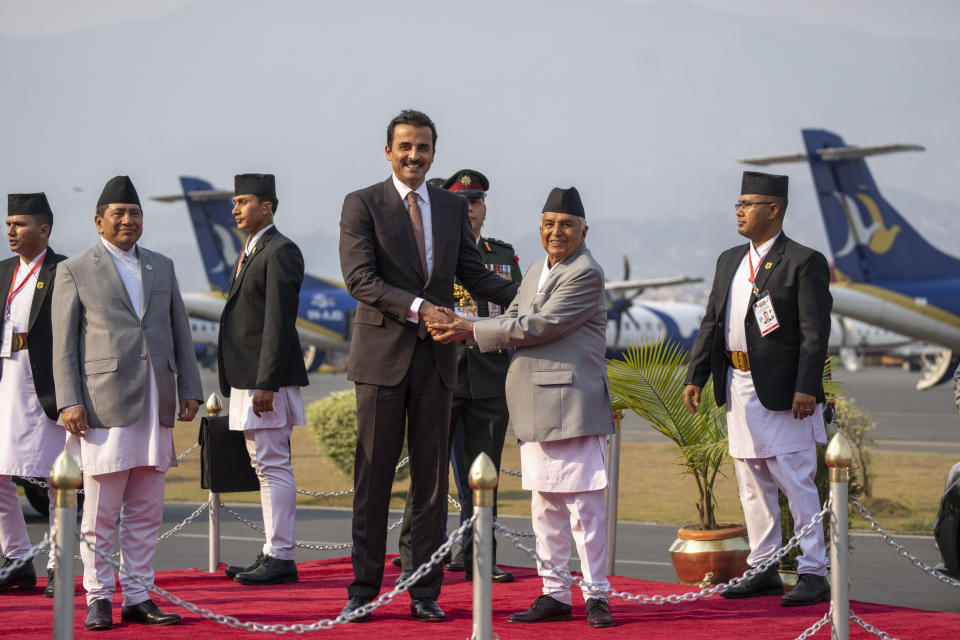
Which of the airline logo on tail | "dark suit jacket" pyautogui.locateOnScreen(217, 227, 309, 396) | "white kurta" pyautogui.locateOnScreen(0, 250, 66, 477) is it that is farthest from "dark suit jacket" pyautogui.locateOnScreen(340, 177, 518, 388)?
the airline logo on tail

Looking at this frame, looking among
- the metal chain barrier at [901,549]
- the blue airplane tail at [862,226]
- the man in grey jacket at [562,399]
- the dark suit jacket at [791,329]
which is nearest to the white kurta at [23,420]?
the man in grey jacket at [562,399]

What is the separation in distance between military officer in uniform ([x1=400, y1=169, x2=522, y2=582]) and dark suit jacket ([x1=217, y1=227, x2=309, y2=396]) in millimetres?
812

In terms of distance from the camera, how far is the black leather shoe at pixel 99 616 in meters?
4.41

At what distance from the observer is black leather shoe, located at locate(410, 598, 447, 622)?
4531mm

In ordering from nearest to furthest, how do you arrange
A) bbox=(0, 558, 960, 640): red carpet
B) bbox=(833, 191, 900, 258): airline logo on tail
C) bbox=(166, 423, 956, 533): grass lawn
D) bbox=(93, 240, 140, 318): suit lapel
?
1. bbox=(0, 558, 960, 640): red carpet
2. bbox=(93, 240, 140, 318): suit lapel
3. bbox=(166, 423, 956, 533): grass lawn
4. bbox=(833, 191, 900, 258): airline logo on tail

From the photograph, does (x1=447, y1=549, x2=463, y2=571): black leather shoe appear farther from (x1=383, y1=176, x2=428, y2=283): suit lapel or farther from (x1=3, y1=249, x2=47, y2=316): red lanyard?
(x1=3, y1=249, x2=47, y2=316): red lanyard

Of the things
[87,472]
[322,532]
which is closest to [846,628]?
[87,472]

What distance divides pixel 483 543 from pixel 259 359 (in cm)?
222

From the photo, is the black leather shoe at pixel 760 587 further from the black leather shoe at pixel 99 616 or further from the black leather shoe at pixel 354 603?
the black leather shoe at pixel 99 616

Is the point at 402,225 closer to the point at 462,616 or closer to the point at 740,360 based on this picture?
the point at 462,616

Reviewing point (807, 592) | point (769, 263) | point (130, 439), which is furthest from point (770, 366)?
point (130, 439)

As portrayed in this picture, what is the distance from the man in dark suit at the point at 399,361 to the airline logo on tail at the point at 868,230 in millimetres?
22864

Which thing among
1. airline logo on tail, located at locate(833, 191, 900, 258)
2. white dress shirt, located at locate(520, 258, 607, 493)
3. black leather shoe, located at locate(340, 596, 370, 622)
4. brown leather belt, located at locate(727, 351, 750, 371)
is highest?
airline logo on tail, located at locate(833, 191, 900, 258)

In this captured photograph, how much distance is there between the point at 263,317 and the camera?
5.59 meters
